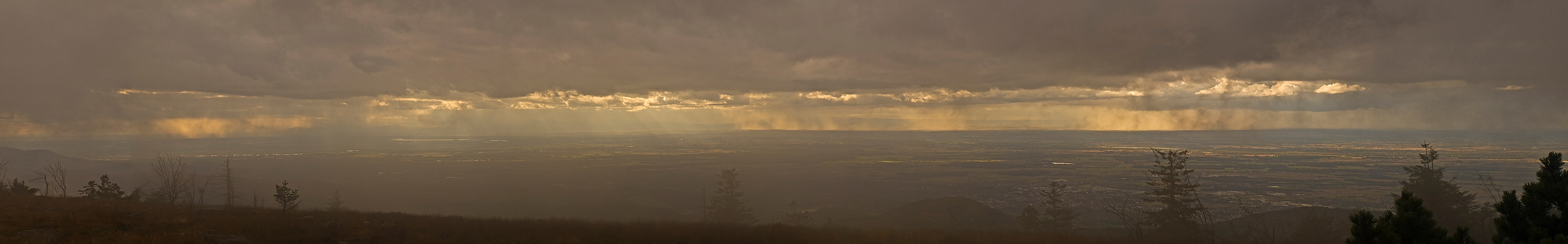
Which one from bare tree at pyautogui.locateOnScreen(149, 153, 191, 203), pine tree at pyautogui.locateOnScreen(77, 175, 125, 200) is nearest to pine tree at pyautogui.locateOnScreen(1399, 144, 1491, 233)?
bare tree at pyautogui.locateOnScreen(149, 153, 191, 203)

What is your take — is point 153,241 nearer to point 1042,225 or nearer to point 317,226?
point 317,226

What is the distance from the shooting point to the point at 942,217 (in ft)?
344

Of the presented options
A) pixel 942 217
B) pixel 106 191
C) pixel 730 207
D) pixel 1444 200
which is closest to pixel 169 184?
pixel 106 191

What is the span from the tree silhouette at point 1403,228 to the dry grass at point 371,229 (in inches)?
466

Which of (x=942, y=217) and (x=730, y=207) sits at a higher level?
(x=730, y=207)


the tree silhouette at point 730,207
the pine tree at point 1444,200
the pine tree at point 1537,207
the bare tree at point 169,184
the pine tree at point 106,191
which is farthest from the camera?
the tree silhouette at point 730,207

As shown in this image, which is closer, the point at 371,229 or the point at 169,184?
the point at 371,229

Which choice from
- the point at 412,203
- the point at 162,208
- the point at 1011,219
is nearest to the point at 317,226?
the point at 162,208

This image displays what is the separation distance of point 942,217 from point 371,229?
9482 centimetres

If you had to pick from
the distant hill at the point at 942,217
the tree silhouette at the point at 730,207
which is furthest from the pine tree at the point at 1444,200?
the tree silhouette at the point at 730,207

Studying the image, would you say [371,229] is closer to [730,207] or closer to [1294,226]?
[730,207]

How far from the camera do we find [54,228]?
16.3 meters

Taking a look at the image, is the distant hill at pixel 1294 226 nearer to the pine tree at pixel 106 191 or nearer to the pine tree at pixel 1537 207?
the pine tree at pixel 1537 207

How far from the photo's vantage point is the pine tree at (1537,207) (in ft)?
46.9
